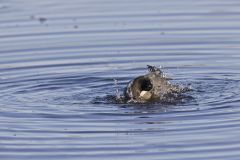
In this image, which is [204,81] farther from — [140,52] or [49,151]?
[49,151]

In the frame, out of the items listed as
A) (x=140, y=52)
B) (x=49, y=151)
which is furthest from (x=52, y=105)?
(x=140, y=52)

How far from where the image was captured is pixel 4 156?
1005cm

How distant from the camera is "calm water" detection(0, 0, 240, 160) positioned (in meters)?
10.4

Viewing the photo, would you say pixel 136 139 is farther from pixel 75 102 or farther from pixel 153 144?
pixel 75 102

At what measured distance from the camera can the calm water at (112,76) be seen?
10352 mm

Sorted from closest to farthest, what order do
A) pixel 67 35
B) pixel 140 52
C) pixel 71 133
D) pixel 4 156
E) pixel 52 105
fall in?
pixel 4 156
pixel 71 133
pixel 52 105
pixel 140 52
pixel 67 35

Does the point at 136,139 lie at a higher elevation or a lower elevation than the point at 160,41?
lower

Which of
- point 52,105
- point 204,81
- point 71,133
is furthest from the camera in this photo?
point 204,81

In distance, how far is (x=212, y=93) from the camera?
12.8 m

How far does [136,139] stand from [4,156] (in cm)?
151

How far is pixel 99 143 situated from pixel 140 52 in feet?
17.1

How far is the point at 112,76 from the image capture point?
554 inches

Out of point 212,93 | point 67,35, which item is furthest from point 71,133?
point 67,35

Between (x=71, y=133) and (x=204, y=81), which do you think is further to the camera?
(x=204, y=81)
